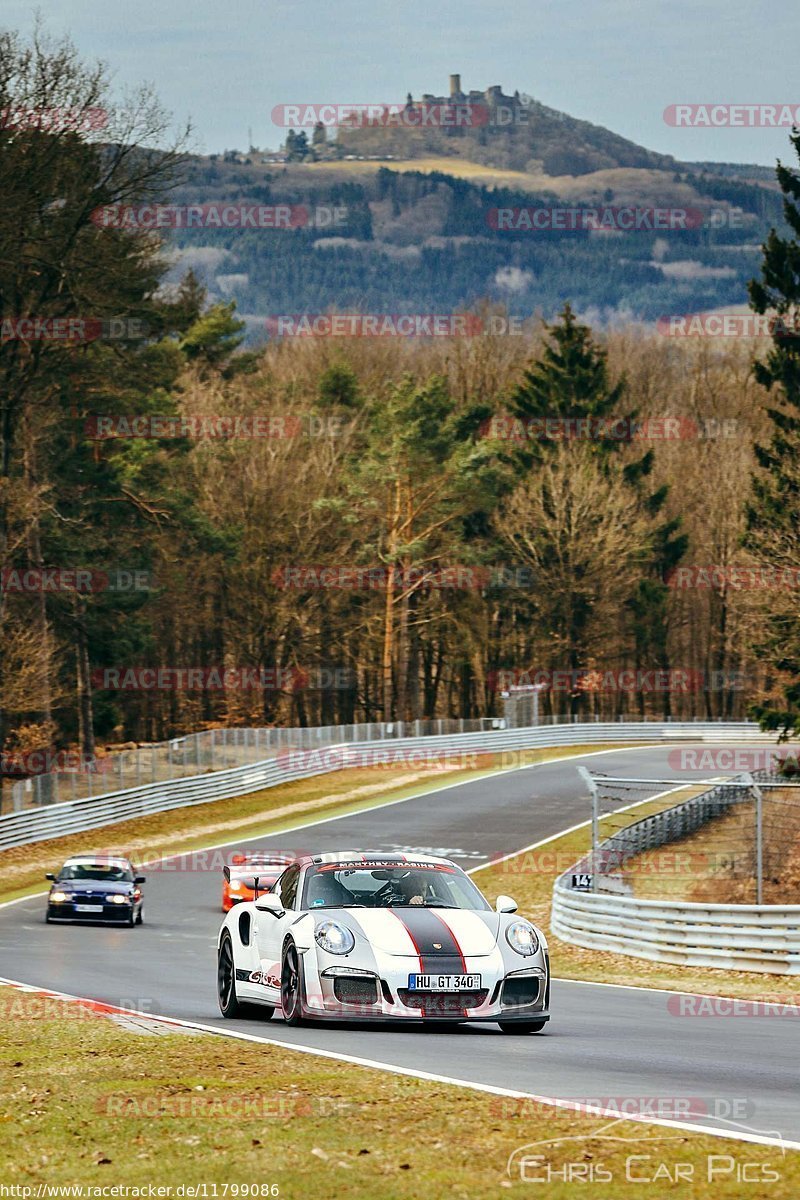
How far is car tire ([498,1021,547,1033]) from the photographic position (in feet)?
43.5

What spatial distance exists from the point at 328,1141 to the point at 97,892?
22978 millimetres

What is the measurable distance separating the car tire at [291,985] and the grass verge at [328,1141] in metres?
2.44

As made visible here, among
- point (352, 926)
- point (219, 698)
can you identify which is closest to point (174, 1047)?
point (352, 926)

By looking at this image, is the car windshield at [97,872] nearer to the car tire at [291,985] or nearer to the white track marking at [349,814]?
the white track marking at [349,814]

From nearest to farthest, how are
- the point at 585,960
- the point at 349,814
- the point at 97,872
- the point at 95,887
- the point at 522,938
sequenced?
the point at 522,938, the point at 585,960, the point at 95,887, the point at 97,872, the point at 349,814

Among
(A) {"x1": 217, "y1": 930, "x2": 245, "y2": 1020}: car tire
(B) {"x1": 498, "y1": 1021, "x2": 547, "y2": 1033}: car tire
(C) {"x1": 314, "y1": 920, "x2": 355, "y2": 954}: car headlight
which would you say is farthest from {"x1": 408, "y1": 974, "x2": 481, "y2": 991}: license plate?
(A) {"x1": 217, "y1": 930, "x2": 245, "y2": 1020}: car tire

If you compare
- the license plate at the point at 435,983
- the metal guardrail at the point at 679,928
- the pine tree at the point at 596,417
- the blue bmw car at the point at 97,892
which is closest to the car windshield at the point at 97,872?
the blue bmw car at the point at 97,892

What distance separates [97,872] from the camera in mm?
31281

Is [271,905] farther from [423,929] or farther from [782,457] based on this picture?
[782,457]

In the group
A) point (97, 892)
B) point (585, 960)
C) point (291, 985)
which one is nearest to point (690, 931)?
point (585, 960)

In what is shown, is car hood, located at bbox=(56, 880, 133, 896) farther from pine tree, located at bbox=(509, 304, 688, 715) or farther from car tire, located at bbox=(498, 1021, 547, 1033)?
pine tree, located at bbox=(509, 304, 688, 715)

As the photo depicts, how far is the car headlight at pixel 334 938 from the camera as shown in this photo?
1274cm

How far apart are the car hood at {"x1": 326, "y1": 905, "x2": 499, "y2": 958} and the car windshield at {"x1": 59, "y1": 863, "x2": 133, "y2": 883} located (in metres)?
18.6

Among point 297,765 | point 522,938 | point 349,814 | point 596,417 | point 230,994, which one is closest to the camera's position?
point 522,938
